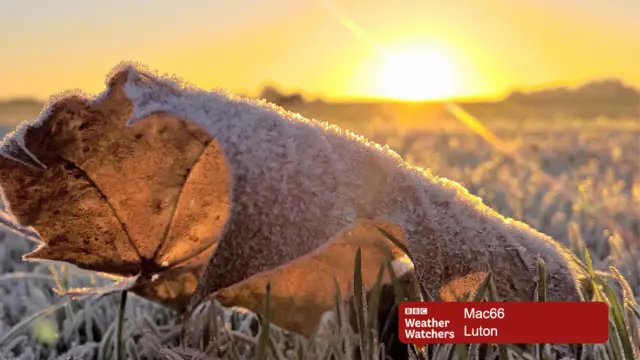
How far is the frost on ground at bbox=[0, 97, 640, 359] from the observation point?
1.28 metres

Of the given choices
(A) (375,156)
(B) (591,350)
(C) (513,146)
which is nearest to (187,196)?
(A) (375,156)

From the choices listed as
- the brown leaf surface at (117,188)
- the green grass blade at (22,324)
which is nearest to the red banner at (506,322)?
the brown leaf surface at (117,188)

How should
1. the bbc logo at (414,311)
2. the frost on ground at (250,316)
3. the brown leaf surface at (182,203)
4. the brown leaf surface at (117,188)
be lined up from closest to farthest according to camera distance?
the brown leaf surface at (182,203) < the brown leaf surface at (117,188) < the bbc logo at (414,311) < the frost on ground at (250,316)

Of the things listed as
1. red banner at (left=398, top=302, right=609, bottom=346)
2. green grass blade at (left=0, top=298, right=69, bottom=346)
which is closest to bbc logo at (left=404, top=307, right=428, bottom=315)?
red banner at (left=398, top=302, right=609, bottom=346)

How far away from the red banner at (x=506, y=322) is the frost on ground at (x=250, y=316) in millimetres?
187

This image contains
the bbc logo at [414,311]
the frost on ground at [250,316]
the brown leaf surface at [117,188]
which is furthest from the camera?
the frost on ground at [250,316]

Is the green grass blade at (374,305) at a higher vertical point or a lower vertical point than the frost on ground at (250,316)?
lower

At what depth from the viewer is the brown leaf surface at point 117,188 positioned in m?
0.92

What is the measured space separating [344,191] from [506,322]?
0.33 meters

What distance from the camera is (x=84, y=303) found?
1.56 metres

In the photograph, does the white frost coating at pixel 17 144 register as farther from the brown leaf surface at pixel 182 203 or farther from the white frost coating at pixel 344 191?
the white frost coating at pixel 344 191

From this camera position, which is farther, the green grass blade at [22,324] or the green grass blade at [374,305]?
the green grass blade at [22,324]

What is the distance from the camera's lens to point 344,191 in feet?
2.75

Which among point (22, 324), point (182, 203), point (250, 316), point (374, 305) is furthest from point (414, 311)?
point (22, 324)
